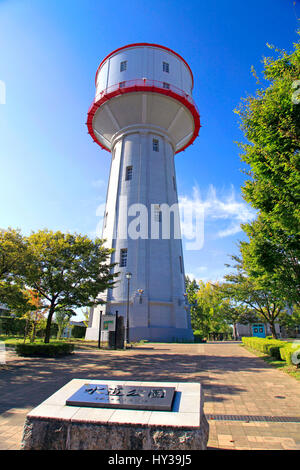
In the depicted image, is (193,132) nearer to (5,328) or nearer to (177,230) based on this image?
(177,230)

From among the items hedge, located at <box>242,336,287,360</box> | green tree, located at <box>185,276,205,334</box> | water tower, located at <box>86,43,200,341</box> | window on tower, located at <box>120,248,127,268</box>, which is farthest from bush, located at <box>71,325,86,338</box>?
hedge, located at <box>242,336,287,360</box>

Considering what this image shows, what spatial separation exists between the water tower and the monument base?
19.6m

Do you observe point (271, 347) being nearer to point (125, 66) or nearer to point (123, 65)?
point (125, 66)

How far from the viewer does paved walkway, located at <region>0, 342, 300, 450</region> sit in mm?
4477

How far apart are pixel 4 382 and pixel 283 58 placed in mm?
14144

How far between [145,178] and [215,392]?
2337cm

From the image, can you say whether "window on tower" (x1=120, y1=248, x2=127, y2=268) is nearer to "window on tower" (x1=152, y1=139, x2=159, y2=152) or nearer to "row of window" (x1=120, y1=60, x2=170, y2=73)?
"window on tower" (x1=152, y1=139, x2=159, y2=152)

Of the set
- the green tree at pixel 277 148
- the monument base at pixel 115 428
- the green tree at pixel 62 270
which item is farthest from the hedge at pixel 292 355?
the green tree at pixel 62 270

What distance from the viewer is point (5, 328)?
3166cm

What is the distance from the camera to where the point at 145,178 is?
28312 mm

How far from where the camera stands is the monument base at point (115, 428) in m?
3.13
